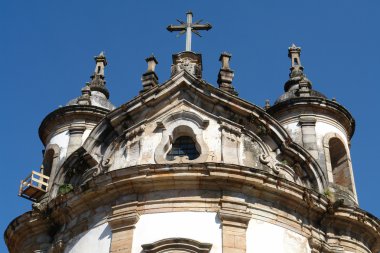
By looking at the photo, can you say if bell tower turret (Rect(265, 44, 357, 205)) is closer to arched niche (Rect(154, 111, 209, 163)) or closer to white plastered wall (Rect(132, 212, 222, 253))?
arched niche (Rect(154, 111, 209, 163))

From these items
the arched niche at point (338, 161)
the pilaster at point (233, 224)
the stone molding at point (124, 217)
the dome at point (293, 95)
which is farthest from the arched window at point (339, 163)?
the stone molding at point (124, 217)

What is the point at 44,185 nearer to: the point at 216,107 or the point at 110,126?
the point at 110,126

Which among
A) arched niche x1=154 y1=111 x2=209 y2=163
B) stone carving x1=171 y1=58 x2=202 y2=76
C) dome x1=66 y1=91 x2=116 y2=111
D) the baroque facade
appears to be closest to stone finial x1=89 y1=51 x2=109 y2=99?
dome x1=66 y1=91 x2=116 y2=111

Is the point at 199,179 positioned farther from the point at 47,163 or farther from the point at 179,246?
the point at 47,163

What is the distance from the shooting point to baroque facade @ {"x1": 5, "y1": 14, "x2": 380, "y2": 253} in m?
18.9

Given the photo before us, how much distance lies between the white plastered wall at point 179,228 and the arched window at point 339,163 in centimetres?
648

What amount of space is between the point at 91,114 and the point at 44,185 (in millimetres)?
3227

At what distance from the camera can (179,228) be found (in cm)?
1862

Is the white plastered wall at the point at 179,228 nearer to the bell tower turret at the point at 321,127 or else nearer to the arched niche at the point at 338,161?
the bell tower turret at the point at 321,127

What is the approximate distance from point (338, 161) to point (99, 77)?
1026 cm

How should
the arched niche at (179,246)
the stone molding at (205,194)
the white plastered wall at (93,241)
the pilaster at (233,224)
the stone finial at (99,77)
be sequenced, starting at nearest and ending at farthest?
the arched niche at (179,246) < the pilaster at (233,224) < the stone molding at (205,194) < the white plastered wall at (93,241) < the stone finial at (99,77)

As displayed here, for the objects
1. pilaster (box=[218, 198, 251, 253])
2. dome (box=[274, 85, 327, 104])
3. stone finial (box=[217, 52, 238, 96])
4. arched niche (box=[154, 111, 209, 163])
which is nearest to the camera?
pilaster (box=[218, 198, 251, 253])

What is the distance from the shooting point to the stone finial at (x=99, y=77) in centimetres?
2739

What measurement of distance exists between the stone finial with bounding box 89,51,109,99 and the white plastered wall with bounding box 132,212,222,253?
9.55 meters
